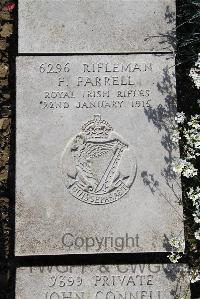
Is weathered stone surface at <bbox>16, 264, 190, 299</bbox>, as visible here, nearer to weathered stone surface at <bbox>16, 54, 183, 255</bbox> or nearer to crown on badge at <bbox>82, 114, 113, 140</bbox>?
weathered stone surface at <bbox>16, 54, 183, 255</bbox>

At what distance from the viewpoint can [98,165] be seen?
13.7 feet

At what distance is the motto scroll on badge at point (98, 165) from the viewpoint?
13.7ft

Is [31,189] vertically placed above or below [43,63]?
below

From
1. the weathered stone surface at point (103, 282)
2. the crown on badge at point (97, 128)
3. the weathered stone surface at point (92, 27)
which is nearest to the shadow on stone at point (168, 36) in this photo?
the weathered stone surface at point (92, 27)

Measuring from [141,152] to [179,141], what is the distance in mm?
355

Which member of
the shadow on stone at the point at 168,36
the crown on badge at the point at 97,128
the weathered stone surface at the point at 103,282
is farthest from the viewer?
the shadow on stone at the point at 168,36

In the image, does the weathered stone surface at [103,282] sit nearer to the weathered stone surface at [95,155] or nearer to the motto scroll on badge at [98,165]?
the weathered stone surface at [95,155]

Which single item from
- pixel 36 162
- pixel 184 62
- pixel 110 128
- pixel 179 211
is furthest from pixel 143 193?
pixel 184 62

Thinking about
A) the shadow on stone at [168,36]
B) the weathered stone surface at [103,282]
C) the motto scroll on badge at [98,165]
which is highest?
the shadow on stone at [168,36]

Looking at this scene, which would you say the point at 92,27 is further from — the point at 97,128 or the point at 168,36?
the point at 97,128

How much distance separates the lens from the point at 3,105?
470 centimetres

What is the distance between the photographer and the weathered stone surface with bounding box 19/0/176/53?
14.1 ft

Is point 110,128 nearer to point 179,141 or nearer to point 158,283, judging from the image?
point 179,141

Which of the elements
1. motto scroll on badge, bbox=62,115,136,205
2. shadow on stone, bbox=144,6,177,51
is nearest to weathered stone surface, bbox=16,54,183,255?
motto scroll on badge, bbox=62,115,136,205
